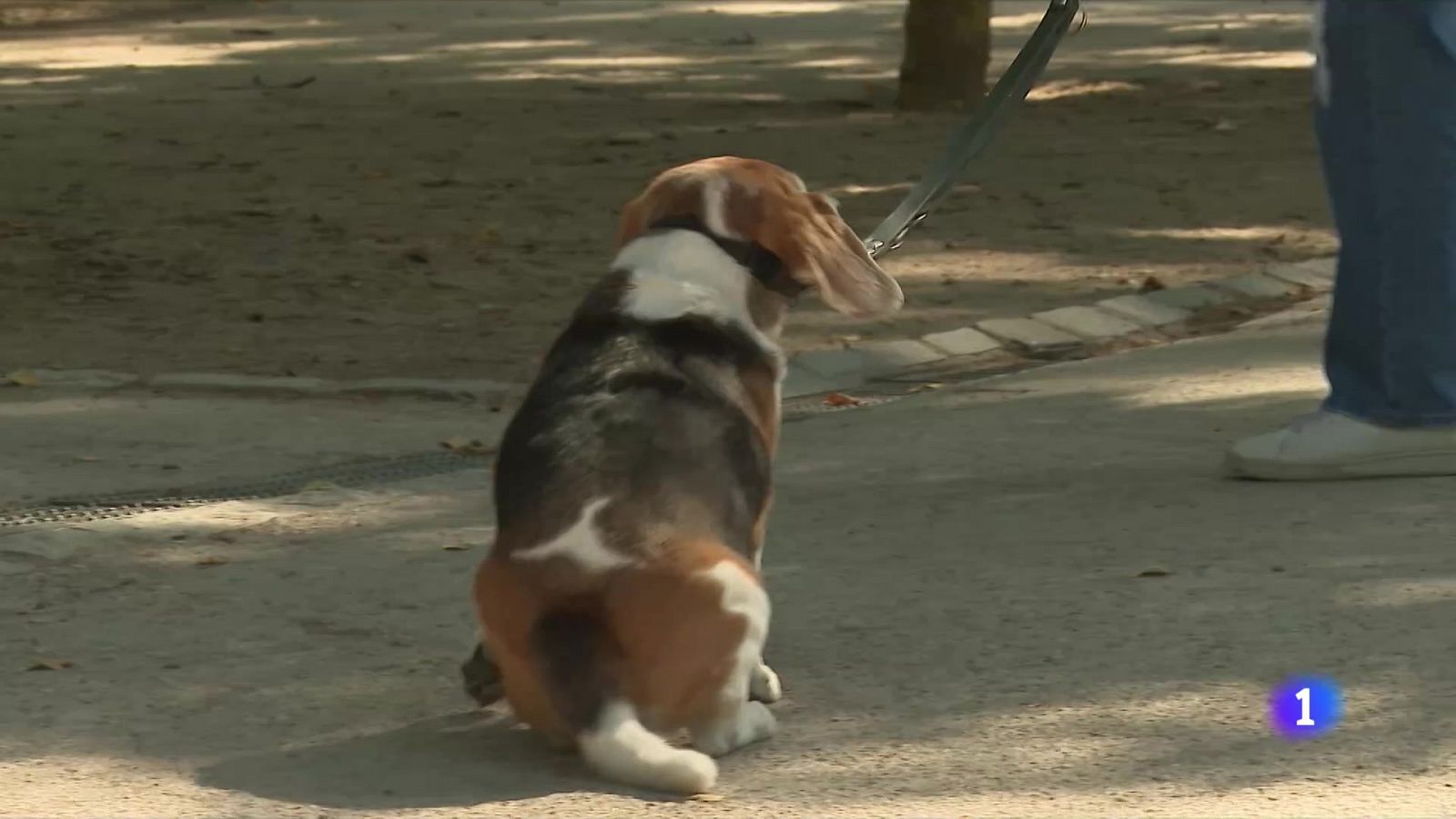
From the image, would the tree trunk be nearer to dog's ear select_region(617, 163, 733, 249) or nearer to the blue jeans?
the blue jeans

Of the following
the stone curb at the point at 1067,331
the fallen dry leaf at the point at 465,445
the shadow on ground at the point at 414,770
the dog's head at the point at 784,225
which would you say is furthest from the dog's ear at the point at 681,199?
the stone curb at the point at 1067,331

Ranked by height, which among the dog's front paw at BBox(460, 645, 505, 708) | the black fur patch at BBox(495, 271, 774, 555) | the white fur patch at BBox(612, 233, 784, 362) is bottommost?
the dog's front paw at BBox(460, 645, 505, 708)

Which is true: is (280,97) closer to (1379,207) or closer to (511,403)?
(511,403)

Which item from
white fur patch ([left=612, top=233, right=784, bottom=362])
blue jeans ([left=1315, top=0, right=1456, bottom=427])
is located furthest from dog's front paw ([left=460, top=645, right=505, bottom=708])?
blue jeans ([left=1315, top=0, right=1456, bottom=427])

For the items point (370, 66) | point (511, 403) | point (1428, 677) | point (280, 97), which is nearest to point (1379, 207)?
point (1428, 677)

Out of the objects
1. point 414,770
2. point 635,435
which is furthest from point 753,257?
point 414,770

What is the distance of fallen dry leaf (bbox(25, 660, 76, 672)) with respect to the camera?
175 inches

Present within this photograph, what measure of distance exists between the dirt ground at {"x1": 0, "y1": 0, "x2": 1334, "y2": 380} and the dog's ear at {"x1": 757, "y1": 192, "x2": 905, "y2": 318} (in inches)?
126

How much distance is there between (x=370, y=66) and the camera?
640 inches

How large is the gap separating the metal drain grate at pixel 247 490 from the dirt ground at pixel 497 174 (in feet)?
3.73

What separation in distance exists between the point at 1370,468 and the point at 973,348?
7.32 feet

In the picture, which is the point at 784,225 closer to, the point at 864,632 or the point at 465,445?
the point at 864,632

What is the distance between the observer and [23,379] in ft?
23.4

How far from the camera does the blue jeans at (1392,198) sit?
538 centimetres
